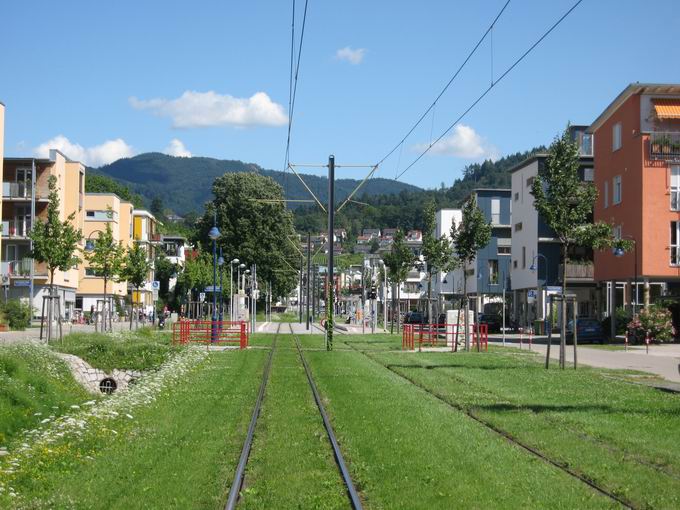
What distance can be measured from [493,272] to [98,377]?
79853 mm

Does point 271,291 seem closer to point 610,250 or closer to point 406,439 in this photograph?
point 610,250

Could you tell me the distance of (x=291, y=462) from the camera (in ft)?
38.4

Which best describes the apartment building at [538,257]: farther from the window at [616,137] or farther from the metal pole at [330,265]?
the metal pole at [330,265]

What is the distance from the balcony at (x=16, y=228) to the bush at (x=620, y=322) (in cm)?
4434

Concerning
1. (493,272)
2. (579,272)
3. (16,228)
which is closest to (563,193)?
(579,272)

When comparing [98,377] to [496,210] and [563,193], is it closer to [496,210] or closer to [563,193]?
[563,193]

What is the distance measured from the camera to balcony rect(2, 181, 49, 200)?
74.6 meters

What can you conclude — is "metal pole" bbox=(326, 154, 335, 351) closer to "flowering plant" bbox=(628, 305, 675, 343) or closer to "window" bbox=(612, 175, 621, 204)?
"flowering plant" bbox=(628, 305, 675, 343)

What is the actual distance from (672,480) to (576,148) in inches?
854

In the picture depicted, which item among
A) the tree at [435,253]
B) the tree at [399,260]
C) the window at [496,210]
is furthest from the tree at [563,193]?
the window at [496,210]

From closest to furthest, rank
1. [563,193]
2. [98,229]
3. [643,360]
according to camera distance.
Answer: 1. [563,193]
2. [643,360]
3. [98,229]

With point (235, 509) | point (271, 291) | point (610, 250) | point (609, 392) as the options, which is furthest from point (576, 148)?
point (271, 291)

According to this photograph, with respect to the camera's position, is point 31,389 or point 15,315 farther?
point 15,315

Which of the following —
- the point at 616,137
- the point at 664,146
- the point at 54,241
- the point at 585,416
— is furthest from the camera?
the point at 616,137
